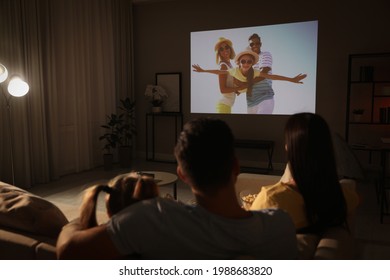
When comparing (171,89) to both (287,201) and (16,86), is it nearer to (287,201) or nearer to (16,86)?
(16,86)

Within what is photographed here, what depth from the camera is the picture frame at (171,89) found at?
6.12 metres

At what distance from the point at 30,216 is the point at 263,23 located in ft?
15.7

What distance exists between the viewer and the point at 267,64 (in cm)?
540

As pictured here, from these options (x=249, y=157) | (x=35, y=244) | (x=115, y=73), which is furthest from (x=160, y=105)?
(x=35, y=244)

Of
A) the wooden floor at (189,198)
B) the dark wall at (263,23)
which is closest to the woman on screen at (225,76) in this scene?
the dark wall at (263,23)

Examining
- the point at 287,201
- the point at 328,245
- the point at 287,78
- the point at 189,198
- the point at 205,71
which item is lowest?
the point at 189,198

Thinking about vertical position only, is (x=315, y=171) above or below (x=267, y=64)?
below

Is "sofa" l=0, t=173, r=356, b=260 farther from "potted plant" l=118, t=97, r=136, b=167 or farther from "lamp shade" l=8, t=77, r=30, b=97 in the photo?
"potted plant" l=118, t=97, r=136, b=167

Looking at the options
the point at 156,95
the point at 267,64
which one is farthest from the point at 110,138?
the point at 267,64

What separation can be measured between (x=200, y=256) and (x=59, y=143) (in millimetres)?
4519

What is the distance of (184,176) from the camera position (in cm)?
106

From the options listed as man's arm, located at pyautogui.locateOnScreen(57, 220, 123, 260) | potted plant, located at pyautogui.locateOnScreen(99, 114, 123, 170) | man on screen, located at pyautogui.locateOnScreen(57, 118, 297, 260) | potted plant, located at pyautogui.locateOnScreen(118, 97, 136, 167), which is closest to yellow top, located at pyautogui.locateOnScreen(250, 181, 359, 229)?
man on screen, located at pyautogui.locateOnScreen(57, 118, 297, 260)

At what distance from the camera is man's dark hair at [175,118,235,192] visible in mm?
1000
